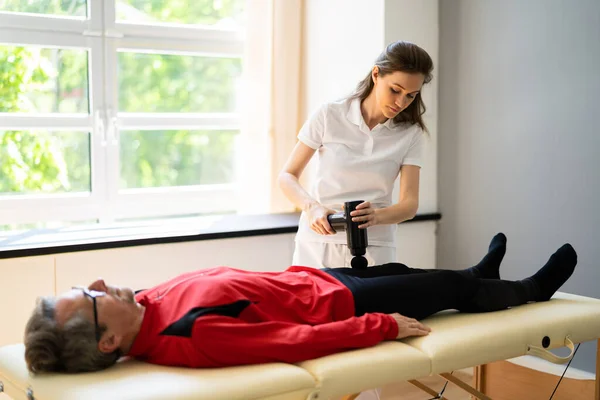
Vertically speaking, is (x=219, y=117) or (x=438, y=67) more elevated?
(x=438, y=67)

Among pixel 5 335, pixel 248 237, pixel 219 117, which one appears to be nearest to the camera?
pixel 5 335

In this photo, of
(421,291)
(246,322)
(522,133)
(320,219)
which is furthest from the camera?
(522,133)

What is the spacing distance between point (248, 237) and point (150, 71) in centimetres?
103

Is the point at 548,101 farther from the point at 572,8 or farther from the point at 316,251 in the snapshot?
the point at 316,251

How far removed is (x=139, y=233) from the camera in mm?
3209

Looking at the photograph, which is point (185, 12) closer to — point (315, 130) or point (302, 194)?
point (315, 130)

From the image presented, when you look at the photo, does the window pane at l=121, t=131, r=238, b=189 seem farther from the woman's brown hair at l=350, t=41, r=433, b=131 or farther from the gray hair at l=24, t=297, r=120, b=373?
the gray hair at l=24, t=297, r=120, b=373

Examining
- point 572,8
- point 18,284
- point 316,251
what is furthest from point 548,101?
point 18,284

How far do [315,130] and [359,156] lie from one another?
0.18m

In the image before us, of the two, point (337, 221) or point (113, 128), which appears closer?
point (337, 221)

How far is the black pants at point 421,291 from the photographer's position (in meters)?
2.21

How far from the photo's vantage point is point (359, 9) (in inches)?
142

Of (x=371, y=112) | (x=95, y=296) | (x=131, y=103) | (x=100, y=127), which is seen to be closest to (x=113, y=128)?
(x=100, y=127)

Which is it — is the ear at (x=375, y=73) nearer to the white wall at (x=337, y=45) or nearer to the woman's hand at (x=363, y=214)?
the woman's hand at (x=363, y=214)
